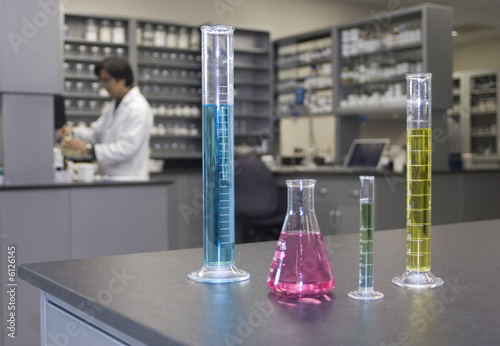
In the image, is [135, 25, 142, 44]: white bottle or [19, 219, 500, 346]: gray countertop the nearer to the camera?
[19, 219, 500, 346]: gray countertop

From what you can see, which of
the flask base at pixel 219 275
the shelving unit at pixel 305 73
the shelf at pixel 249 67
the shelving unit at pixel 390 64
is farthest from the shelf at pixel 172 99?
the flask base at pixel 219 275

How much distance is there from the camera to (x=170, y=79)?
6934mm

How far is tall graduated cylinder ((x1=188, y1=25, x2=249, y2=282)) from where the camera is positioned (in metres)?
0.92

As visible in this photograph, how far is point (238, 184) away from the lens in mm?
4578

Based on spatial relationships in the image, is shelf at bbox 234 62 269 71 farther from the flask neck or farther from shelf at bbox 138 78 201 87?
the flask neck

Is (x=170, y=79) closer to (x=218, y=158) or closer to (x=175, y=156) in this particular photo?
(x=175, y=156)

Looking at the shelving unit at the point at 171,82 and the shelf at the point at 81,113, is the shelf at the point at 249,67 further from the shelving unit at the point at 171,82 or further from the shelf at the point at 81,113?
the shelf at the point at 81,113

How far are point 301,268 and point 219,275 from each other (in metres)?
0.16

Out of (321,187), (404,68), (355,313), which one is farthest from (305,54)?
(355,313)

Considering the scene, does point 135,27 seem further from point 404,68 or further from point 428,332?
point 428,332

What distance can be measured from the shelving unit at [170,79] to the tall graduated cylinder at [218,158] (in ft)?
18.8

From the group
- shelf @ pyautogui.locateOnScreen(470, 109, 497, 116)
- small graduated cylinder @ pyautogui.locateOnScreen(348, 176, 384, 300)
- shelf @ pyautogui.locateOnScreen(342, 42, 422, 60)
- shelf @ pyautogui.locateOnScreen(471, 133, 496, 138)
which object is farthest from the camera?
shelf @ pyautogui.locateOnScreen(471, 133, 496, 138)

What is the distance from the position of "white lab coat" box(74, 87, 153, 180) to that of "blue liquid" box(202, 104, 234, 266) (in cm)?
305

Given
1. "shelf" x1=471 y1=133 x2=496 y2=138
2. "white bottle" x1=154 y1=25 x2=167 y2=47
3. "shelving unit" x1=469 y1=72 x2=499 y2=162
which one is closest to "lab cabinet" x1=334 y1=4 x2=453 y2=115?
"white bottle" x1=154 y1=25 x2=167 y2=47
